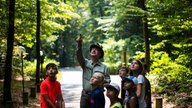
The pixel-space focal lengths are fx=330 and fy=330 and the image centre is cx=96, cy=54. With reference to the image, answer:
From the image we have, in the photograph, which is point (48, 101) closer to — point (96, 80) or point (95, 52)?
point (96, 80)

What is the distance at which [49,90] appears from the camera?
209 inches

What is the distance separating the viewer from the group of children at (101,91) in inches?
188

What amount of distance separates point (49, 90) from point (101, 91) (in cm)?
95

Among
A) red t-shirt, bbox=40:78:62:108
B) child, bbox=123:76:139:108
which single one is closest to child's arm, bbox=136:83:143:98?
child, bbox=123:76:139:108

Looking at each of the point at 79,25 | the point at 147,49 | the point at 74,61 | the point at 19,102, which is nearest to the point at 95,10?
the point at 79,25

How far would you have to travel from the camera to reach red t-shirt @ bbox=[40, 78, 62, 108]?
5.28 m

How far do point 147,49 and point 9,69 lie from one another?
755cm

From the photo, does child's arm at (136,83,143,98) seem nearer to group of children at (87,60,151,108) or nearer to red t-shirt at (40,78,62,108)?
group of children at (87,60,151,108)

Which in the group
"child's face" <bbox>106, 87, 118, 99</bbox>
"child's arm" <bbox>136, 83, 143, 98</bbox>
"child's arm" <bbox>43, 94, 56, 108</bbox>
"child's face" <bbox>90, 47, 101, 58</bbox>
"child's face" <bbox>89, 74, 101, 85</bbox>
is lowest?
"child's arm" <bbox>43, 94, 56, 108</bbox>

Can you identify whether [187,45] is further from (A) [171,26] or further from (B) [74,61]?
(B) [74,61]

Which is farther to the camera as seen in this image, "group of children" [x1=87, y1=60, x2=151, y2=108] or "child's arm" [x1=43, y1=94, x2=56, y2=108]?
"child's arm" [x1=43, y1=94, x2=56, y2=108]

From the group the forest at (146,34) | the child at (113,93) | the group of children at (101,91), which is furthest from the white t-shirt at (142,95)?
the forest at (146,34)

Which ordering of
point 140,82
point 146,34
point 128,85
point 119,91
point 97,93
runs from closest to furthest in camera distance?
point 97,93
point 119,91
point 128,85
point 140,82
point 146,34

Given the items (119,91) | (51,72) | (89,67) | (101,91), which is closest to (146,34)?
(89,67)
